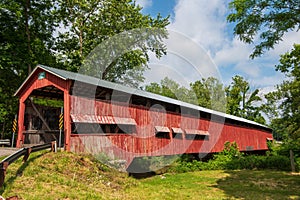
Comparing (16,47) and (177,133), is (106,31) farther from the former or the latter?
(177,133)

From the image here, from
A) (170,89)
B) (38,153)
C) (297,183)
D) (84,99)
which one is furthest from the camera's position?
(170,89)

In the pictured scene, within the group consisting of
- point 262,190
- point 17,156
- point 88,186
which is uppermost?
point 17,156

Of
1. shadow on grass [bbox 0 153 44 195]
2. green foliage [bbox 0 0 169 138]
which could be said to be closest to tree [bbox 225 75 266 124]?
green foliage [bbox 0 0 169 138]

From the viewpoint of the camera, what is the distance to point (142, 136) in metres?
15.2

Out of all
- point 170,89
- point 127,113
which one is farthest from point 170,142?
point 170,89

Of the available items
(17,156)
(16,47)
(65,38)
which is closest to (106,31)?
(65,38)

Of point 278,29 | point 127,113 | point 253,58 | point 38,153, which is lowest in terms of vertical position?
point 38,153

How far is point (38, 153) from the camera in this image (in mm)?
10914

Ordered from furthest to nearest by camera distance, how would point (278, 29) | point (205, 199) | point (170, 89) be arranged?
1. point (170, 89)
2. point (205, 199)
3. point (278, 29)

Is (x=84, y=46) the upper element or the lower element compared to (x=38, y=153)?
upper

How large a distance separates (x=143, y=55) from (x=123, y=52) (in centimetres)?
254

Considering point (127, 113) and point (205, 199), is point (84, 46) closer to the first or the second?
point (127, 113)

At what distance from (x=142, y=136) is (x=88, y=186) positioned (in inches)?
247

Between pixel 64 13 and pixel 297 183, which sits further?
pixel 64 13
